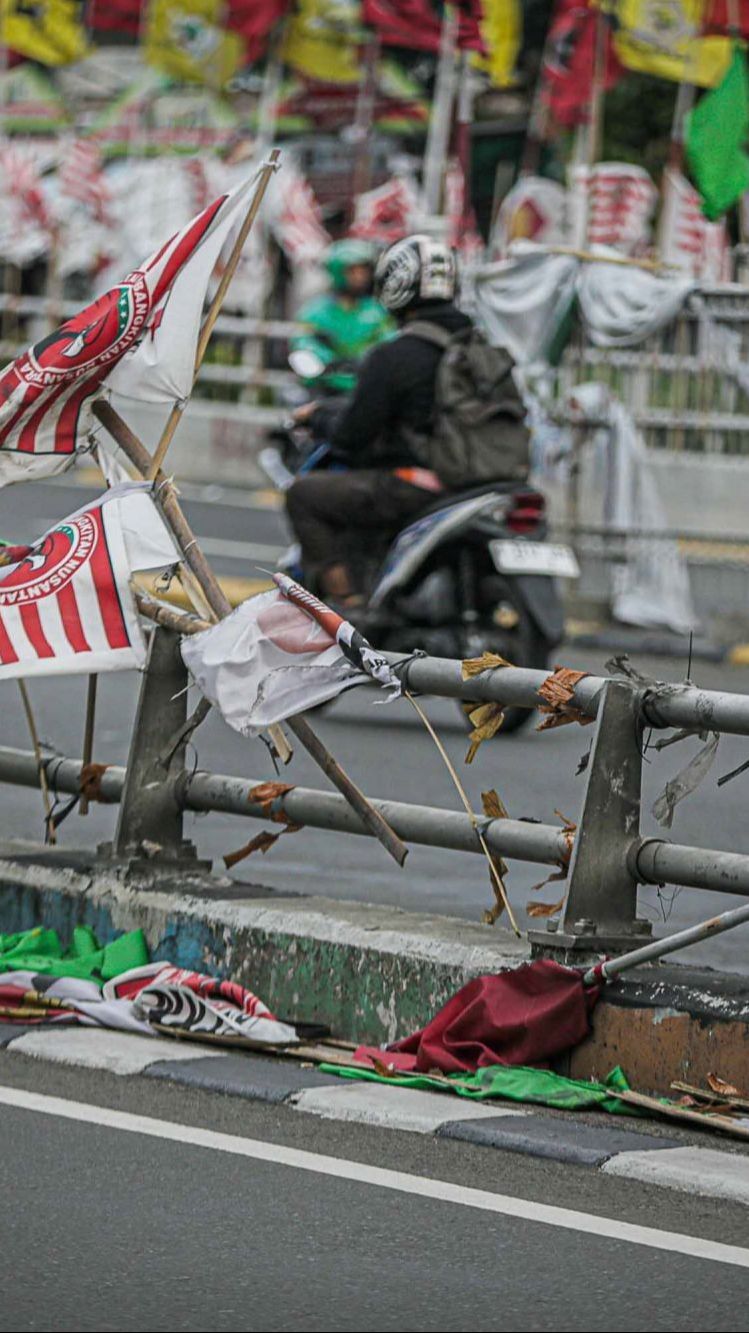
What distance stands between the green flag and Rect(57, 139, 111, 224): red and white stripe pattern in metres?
13.3

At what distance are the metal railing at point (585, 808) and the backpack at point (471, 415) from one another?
16.6ft

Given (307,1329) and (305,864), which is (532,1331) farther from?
(305,864)

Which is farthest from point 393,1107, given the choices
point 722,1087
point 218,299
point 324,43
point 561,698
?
point 324,43

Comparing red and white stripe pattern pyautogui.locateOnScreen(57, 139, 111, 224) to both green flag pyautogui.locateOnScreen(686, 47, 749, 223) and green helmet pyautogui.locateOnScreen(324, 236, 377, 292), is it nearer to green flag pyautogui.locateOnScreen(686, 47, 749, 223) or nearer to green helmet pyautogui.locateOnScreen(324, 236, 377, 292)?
green flag pyautogui.locateOnScreen(686, 47, 749, 223)

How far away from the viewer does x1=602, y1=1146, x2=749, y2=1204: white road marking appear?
16.5 feet

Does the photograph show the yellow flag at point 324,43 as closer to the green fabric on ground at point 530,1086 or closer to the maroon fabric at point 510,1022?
the maroon fabric at point 510,1022

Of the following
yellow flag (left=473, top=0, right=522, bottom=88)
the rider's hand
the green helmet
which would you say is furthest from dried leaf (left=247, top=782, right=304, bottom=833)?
yellow flag (left=473, top=0, right=522, bottom=88)

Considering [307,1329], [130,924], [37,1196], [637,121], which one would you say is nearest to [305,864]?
[130,924]

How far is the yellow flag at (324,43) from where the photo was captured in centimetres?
3198

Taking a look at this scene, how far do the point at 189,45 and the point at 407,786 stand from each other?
21.9 m

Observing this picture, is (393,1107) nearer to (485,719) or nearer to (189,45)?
(485,719)

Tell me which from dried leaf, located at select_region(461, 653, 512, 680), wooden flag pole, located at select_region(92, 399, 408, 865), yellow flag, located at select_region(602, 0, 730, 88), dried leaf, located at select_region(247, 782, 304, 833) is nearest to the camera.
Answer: dried leaf, located at select_region(461, 653, 512, 680)

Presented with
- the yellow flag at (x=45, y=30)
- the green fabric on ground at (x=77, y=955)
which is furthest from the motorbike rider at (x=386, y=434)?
the yellow flag at (x=45, y=30)

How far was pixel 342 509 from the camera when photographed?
12.1 meters
